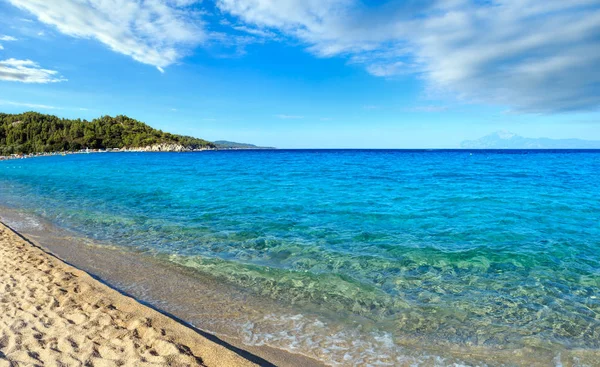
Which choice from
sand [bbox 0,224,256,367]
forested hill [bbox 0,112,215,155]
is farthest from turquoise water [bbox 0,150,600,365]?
forested hill [bbox 0,112,215,155]

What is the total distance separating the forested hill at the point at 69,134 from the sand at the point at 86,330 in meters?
122

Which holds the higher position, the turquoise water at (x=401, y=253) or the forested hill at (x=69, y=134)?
the forested hill at (x=69, y=134)

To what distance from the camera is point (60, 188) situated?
80.0 feet

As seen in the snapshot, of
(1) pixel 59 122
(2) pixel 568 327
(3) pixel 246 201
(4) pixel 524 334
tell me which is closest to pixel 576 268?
(2) pixel 568 327

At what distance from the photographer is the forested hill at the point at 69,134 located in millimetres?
110000

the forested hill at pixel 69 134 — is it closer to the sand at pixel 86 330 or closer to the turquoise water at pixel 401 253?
the turquoise water at pixel 401 253

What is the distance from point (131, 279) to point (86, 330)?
8.62 feet

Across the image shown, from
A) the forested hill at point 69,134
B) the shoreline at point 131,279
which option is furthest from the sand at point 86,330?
the forested hill at point 69,134

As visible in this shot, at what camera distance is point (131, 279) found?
7.64 m

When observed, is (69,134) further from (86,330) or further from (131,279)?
(86,330)

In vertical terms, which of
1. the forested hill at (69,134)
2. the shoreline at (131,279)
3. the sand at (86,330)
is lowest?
the shoreline at (131,279)

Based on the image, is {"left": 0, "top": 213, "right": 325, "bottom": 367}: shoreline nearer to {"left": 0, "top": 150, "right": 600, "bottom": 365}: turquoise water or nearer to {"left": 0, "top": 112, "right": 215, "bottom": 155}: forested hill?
{"left": 0, "top": 150, "right": 600, "bottom": 365}: turquoise water

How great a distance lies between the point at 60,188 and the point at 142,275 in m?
22.0

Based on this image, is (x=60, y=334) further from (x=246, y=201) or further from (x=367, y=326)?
(x=246, y=201)
